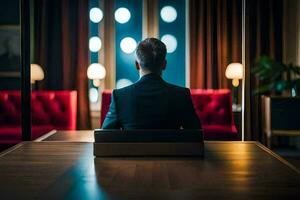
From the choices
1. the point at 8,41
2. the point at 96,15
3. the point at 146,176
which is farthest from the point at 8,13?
the point at 146,176

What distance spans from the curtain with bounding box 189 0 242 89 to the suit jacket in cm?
443

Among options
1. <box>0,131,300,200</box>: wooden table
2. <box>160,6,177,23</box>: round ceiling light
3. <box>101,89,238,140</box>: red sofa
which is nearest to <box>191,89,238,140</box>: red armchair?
<box>101,89,238,140</box>: red sofa

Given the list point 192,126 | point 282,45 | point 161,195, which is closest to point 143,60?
point 192,126

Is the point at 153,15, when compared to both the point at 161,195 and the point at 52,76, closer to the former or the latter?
the point at 52,76

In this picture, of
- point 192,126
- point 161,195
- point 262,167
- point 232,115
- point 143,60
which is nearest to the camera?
point 161,195

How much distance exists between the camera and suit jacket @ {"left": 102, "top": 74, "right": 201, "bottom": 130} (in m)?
2.05

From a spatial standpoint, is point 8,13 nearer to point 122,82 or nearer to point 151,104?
point 122,82

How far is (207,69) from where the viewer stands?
21.7 feet

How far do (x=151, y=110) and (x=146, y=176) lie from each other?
0.81 metres

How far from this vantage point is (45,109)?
6160mm

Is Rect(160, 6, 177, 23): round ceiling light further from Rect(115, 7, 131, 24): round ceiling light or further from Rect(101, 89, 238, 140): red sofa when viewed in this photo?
Rect(101, 89, 238, 140): red sofa

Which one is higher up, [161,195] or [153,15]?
[153,15]

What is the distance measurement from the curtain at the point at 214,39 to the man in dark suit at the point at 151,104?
14.3ft

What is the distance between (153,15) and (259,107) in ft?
6.45
